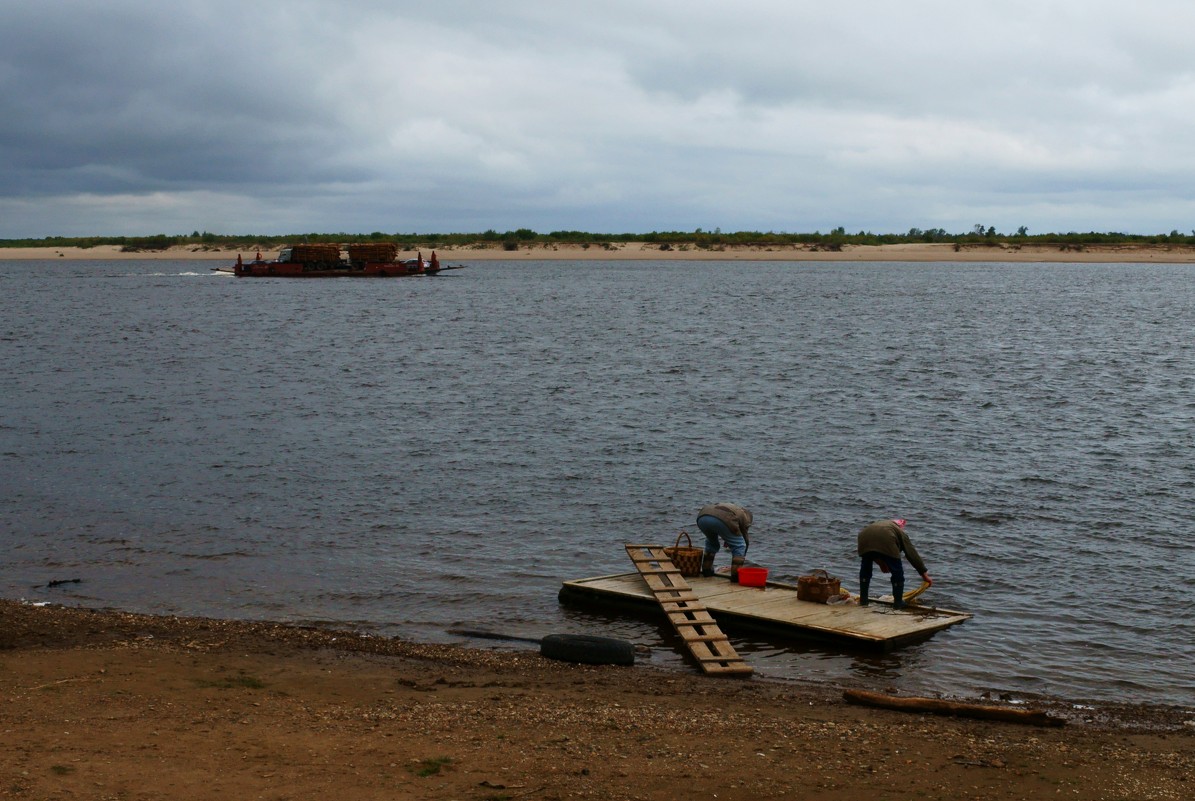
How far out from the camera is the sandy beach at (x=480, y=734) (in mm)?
8609

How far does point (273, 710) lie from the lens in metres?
10.4

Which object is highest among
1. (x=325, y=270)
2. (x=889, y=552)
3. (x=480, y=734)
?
(x=325, y=270)

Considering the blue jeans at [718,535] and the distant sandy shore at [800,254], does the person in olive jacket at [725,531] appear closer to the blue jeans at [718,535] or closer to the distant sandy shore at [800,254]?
the blue jeans at [718,535]

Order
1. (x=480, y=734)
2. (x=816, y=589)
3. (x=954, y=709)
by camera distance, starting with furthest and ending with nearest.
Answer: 1. (x=816, y=589)
2. (x=954, y=709)
3. (x=480, y=734)

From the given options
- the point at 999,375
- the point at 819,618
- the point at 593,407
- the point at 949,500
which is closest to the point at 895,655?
the point at 819,618

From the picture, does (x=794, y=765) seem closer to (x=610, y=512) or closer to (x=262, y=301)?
(x=610, y=512)

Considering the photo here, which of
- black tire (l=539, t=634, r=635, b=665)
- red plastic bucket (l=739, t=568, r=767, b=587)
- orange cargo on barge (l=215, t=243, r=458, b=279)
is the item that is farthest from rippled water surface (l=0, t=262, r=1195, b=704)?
orange cargo on barge (l=215, t=243, r=458, b=279)

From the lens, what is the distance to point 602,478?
23.4 meters

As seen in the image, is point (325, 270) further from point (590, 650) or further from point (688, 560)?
point (590, 650)

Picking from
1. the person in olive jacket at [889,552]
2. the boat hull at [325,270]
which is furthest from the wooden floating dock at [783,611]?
the boat hull at [325,270]

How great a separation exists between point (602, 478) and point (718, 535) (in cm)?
701

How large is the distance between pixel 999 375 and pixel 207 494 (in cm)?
2937

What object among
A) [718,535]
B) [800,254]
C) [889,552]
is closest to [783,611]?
[889,552]

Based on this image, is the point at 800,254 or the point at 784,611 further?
the point at 800,254
